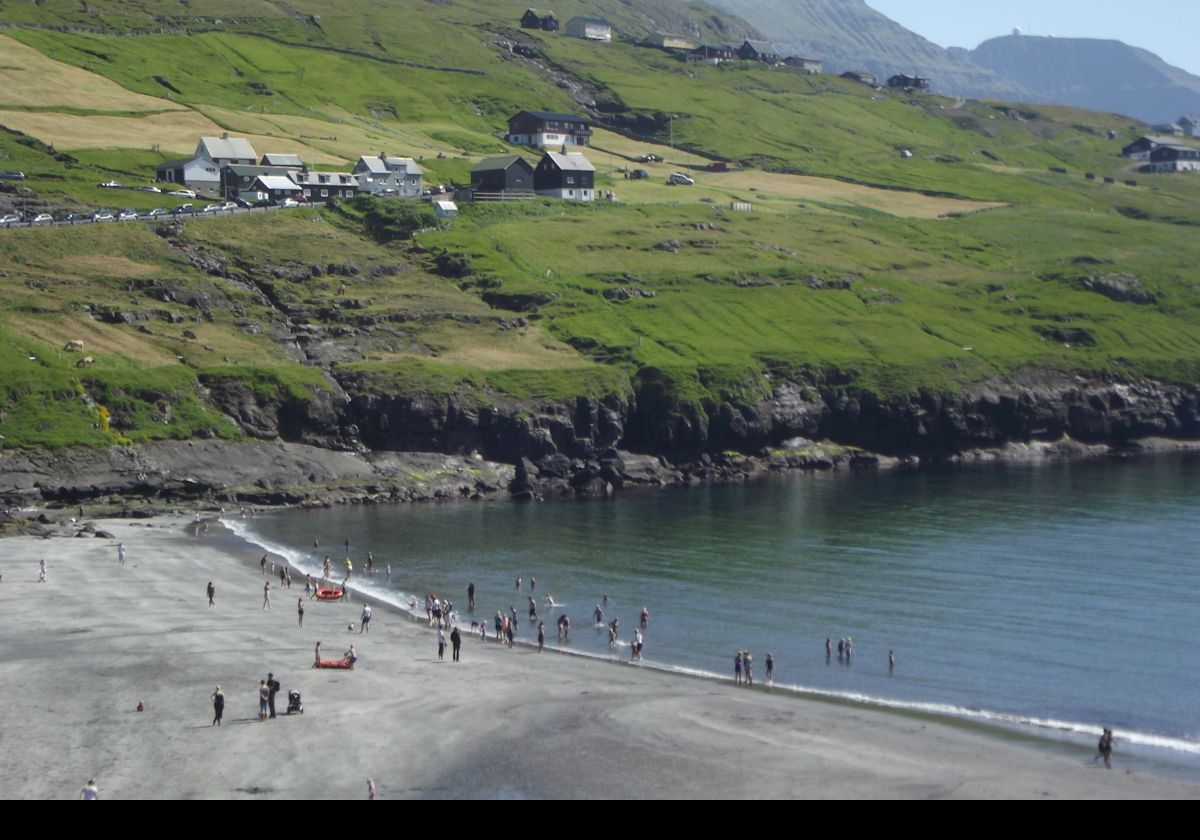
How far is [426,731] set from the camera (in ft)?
168

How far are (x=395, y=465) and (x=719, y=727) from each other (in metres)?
79.1

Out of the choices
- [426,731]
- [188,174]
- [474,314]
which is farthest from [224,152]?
[426,731]

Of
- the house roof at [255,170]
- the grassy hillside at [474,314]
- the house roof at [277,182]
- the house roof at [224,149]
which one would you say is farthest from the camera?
the house roof at [224,149]

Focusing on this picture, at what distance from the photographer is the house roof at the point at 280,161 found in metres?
196

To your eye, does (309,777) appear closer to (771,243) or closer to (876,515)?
(876,515)

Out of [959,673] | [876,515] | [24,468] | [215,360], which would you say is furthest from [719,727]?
[215,360]

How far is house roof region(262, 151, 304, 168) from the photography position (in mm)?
195500

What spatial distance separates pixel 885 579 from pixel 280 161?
135409 millimetres

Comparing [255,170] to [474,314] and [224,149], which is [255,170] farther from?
[474,314]

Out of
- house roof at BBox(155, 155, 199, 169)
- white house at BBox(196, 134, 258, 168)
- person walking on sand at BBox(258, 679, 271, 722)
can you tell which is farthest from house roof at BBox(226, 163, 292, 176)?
person walking on sand at BBox(258, 679, 271, 722)

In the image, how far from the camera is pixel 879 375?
500 feet

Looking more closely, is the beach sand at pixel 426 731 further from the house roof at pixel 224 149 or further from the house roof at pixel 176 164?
the house roof at pixel 224 149

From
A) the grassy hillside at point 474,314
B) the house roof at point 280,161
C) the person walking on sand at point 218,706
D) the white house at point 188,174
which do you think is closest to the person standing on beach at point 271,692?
the person walking on sand at point 218,706

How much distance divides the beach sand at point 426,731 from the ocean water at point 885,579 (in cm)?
500
